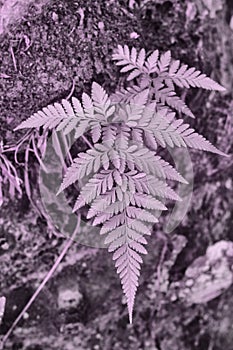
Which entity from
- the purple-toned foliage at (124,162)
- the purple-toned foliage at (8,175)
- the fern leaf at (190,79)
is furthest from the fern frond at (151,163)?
the purple-toned foliage at (8,175)

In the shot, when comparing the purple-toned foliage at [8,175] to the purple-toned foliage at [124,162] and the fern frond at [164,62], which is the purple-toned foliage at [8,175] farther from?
the fern frond at [164,62]

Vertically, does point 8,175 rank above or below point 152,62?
below

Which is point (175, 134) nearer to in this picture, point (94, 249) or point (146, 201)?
point (146, 201)

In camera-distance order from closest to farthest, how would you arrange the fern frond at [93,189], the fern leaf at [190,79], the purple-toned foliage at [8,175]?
the fern frond at [93,189] < the fern leaf at [190,79] < the purple-toned foliage at [8,175]

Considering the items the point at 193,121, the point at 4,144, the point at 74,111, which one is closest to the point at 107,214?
the point at 74,111

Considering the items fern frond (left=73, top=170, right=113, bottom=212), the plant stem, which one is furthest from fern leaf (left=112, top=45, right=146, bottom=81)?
the plant stem

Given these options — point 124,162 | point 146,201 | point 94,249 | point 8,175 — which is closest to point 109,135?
point 124,162

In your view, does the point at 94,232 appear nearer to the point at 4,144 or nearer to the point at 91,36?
the point at 4,144

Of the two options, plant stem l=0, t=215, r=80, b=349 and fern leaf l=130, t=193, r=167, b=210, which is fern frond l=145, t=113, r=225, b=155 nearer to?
fern leaf l=130, t=193, r=167, b=210
